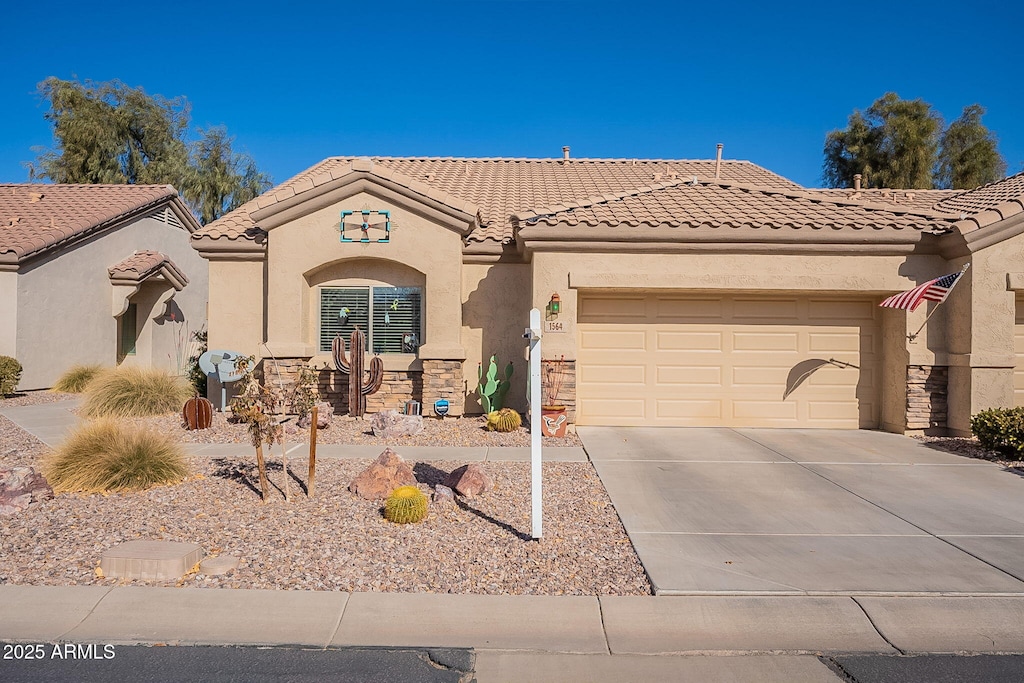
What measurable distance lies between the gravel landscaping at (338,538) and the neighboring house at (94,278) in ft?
38.4

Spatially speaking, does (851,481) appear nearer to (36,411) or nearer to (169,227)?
(36,411)

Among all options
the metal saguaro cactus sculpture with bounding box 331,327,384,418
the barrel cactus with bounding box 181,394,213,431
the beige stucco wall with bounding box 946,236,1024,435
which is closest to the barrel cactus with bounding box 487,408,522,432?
the metal saguaro cactus sculpture with bounding box 331,327,384,418

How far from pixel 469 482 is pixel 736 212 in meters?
7.30

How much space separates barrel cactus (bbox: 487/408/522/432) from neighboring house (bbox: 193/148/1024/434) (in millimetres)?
944

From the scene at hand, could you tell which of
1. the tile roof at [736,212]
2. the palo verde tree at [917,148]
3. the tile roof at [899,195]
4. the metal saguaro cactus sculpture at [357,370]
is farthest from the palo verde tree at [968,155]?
the metal saguaro cactus sculpture at [357,370]

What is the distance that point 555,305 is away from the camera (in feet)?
36.7

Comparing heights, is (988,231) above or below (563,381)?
above

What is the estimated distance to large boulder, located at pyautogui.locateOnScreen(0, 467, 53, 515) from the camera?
6332 mm

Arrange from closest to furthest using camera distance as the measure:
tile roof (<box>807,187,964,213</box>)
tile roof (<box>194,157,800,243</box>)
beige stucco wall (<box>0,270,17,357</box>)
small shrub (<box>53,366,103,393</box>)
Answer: tile roof (<box>194,157,800,243</box>), beige stucco wall (<box>0,270,17,357</box>), tile roof (<box>807,187,964,213</box>), small shrub (<box>53,366,103,393</box>)

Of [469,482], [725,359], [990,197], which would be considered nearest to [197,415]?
[469,482]

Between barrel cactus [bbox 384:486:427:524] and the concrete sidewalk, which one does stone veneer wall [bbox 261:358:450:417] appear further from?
the concrete sidewalk

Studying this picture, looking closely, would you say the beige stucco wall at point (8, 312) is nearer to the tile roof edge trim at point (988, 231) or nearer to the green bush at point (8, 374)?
the green bush at point (8, 374)

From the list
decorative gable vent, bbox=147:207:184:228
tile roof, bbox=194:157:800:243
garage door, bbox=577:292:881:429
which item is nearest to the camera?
garage door, bbox=577:292:881:429

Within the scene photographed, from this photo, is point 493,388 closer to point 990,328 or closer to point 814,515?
point 814,515
